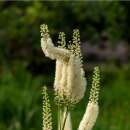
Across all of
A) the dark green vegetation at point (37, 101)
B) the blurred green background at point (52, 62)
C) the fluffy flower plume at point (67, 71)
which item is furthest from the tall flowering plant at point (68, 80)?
the blurred green background at point (52, 62)

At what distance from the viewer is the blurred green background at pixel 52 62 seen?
8.53 meters

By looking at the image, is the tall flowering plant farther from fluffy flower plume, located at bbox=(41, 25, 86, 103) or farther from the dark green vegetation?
the dark green vegetation

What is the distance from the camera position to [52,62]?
12039mm

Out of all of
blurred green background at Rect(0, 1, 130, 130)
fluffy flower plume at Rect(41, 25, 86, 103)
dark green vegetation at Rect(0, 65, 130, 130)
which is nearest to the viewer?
fluffy flower plume at Rect(41, 25, 86, 103)

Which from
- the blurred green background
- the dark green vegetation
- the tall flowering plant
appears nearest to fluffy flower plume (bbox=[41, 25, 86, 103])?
the tall flowering plant

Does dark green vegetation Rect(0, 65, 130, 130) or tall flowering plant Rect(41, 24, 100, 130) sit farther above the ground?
dark green vegetation Rect(0, 65, 130, 130)

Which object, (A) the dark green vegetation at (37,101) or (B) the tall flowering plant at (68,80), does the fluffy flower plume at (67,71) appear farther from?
(A) the dark green vegetation at (37,101)

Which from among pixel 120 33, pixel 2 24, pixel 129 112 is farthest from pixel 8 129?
pixel 2 24

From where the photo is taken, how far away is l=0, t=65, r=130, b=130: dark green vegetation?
8102mm

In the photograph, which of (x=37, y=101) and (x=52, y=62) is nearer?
(x=37, y=101)

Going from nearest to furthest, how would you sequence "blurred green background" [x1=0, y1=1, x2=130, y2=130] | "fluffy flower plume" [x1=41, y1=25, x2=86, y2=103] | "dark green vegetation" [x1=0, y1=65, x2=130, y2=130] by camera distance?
"fluffy flower plume" [x1=41, y1=25, x2=86, y2=103] → "dark green vegetation" [x1=0, y1=65, x2=130, y2=130] → "blurred green background" [x1=0, y1=1, x2=130, y2=130]

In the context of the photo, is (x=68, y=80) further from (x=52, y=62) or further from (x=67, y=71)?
(x=52, y=62)

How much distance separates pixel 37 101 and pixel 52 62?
9.23 ft

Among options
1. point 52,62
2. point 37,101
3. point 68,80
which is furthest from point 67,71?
point 52,62
